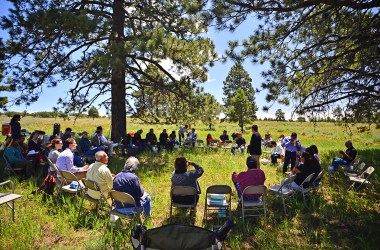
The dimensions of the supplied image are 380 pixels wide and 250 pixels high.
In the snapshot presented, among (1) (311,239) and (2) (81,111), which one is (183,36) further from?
(1) (311,239)

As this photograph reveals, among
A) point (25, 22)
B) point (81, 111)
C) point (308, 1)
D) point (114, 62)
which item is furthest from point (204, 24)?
point (81, 111)

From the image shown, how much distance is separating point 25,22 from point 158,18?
4937 mm

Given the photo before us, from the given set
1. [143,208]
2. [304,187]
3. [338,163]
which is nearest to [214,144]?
[338,163]

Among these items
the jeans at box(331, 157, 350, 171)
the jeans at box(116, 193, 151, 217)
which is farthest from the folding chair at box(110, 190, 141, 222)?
the jeans at box(331, 157, 350, 171)

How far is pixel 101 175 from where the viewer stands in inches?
196

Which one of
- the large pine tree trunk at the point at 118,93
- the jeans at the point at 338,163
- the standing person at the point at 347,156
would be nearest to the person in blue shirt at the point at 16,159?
the large pine tree trunk at the point at 118,93

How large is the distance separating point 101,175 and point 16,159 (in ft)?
13.0

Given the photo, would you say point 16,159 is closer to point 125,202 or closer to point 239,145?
point 125,202

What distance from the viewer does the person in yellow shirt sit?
500cm

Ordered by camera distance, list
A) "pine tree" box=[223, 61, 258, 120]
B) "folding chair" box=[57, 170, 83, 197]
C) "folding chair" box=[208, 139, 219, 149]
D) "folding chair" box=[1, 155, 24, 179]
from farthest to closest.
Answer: "pine tree" box=[223, 61, 258, 120]
"folding chair" box=[208, 139, 219, 149]
"folding chair" box=[1, 155, 24, 179]
"folding chair" box=[57, 170, 83, 197]

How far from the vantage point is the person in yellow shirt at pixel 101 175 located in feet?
16.4

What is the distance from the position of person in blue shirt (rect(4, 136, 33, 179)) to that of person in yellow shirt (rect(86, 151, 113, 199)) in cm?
349

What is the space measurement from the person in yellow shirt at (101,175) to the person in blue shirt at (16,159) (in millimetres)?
3491

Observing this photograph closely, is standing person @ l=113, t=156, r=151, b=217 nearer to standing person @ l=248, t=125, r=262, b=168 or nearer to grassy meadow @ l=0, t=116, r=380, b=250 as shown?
grassy meadow @ l=0, t=116, r=380, b=250
